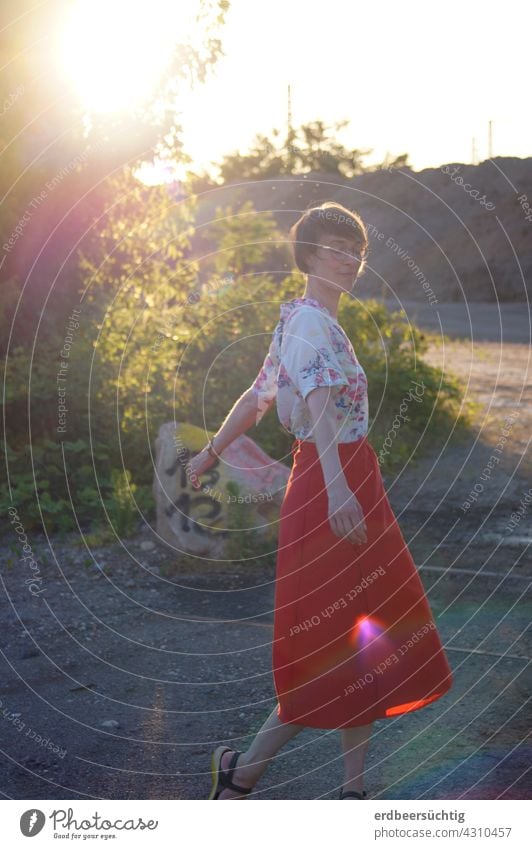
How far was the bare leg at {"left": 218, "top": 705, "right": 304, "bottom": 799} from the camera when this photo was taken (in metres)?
3.62

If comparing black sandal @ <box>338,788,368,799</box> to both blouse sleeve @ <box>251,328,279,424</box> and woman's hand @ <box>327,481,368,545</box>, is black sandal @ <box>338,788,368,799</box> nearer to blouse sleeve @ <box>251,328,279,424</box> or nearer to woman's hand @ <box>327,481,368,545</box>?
woman's hand @ <box>327,481,368,545</box>

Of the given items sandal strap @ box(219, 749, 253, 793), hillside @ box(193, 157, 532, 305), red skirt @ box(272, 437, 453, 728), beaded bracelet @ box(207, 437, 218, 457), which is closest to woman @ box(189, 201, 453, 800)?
red skirt @ box(272, 437, 453, 728)

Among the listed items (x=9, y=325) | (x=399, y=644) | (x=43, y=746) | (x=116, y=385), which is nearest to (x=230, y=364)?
(x=116, y=385)

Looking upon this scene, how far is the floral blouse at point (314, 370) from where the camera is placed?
344 cm

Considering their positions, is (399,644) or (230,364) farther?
(230,364)

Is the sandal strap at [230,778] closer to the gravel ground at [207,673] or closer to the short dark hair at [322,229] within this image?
the gravel ground at [207,673]

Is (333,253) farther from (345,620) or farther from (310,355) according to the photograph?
(345,620)

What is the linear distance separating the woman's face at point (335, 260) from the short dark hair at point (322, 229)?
0.02 meters

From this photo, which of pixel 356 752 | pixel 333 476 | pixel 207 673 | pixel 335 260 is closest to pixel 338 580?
pixel 333 476

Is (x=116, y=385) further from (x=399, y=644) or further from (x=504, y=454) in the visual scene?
(x=399, y=644)

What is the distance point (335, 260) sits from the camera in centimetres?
358
